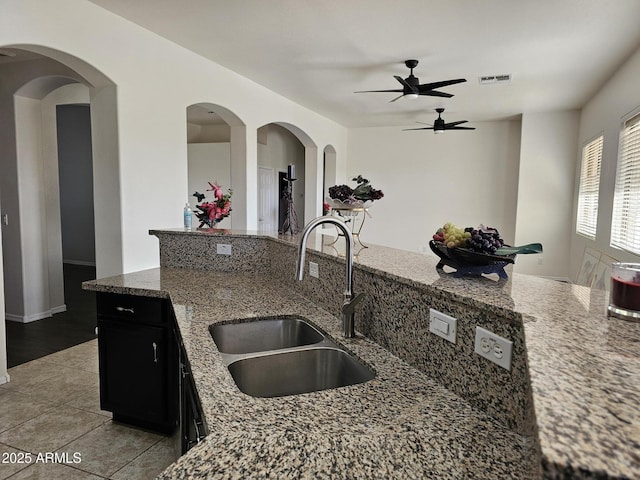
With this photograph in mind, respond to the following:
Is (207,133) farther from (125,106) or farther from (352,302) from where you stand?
(352,302)

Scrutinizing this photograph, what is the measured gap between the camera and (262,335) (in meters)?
1.83

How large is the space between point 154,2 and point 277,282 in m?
2.40

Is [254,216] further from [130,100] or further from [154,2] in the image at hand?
[154,2]

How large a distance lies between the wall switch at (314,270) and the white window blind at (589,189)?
4961 millimetres

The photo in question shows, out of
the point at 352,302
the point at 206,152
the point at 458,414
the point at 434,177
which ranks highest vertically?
the point at 206,152

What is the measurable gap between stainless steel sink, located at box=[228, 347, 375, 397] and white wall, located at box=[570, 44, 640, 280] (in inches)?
148

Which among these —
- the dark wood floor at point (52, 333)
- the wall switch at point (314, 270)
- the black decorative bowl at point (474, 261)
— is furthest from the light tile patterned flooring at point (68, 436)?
the black decorative bowl at point (474, 261)

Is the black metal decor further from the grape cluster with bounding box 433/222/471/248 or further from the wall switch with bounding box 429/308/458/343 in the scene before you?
the wall switch with bounding box 429/308/458/343

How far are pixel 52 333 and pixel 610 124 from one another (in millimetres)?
6679

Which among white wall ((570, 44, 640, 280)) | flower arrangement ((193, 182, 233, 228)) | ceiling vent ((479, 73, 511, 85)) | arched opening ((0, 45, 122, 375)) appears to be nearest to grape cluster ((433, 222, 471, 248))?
flower arrangement ((193, 182, 233, 228))

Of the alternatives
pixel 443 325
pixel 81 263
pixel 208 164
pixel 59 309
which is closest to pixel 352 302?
pixel 443 325

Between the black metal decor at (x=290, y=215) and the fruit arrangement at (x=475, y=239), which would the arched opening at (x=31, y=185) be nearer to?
the black metal decor at (x=290, y=215)

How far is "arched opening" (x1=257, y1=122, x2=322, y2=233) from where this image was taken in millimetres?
7806

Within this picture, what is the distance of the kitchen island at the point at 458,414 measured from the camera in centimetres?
50
